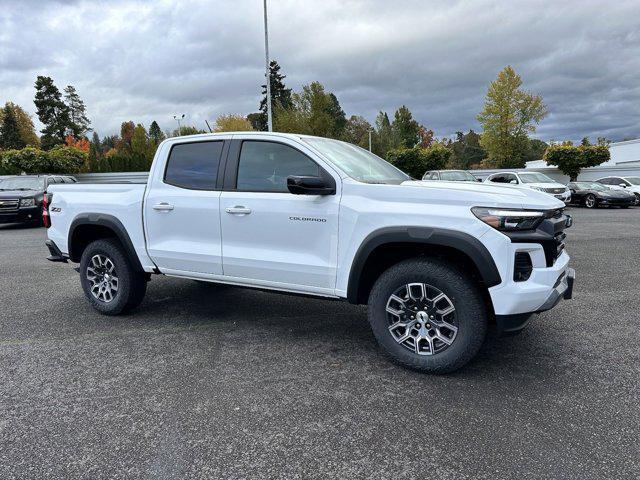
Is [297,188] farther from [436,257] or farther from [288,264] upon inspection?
[436,257]

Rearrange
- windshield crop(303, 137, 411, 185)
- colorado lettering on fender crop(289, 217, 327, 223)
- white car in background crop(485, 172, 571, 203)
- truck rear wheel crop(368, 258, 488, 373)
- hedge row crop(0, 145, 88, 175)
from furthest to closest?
hedge row crop(0, 145, 88, 175) < white car in background crop(485, 172, 571, 203) < windshield crop(303, 137, 411, 185) < colorado lettering on fender crop(289, 217, 327, 223) < truck rear wheel crop(368, 258, 488, 373)

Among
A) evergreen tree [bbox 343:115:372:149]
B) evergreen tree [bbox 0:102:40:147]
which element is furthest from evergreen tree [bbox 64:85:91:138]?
evergreen tree [bbox 343:115:372:149]

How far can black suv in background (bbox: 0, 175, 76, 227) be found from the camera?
13891 millimetres

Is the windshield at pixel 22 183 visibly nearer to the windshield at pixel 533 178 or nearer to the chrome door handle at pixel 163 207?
the chrome door handle at pixel 163 207

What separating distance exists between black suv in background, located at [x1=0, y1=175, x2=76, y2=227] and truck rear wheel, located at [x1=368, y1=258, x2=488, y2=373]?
547 inches

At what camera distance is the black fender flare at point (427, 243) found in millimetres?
3211

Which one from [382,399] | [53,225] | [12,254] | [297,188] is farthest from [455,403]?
[12,254]

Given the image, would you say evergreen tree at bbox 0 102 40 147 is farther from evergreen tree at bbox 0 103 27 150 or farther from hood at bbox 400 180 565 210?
hood at bbox 400 180 565 210

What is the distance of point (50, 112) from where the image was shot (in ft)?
209

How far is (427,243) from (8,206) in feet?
47.7

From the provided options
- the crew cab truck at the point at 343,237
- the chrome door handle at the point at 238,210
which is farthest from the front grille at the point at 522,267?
the chrome door handle at the point at 238,210

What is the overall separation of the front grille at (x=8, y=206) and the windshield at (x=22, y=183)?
3.21 ft

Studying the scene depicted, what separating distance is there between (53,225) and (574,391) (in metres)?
5.50

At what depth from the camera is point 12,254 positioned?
31.4 feet
